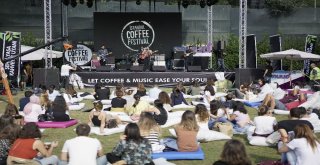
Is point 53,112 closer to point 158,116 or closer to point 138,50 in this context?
point 158,116

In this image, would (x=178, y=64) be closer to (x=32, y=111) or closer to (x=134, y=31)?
(x=134, y=31)

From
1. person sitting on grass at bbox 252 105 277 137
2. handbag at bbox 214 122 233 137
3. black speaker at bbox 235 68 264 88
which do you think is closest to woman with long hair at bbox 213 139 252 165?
A: person sitting on grass at bbox 252 105 277 137

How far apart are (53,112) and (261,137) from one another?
16.7 ft

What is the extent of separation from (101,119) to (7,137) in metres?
3.97

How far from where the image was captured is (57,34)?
100 ft

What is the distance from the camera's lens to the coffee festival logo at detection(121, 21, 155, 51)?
28297mm

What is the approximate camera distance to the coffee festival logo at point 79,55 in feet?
88.9

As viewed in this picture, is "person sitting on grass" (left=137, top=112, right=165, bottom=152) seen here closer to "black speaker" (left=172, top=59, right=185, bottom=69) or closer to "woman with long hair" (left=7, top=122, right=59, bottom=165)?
"woman with long hair" (left=7, top=122, right=59, bottom=165)

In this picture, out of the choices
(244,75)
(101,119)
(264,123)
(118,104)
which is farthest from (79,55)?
(264,123)

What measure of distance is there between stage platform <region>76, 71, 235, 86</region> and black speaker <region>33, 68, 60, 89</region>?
73.6 inches

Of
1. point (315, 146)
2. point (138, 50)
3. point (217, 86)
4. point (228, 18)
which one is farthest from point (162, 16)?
point (315, 146)

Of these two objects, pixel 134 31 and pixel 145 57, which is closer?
pixel 145 57

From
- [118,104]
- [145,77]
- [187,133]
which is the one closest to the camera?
[187,133]

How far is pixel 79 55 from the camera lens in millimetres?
27609
